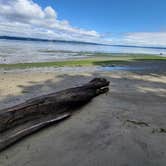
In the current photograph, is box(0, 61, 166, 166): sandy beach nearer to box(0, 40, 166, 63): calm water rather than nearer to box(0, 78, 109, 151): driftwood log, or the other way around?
box(0, 78, 109, 151): driftwood log

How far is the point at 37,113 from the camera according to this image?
4141 millimetres

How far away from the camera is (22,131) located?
3645 mm

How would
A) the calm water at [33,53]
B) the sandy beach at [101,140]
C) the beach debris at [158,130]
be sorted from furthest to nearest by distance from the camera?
the calm water at [33,53] → the beach debris at [158,130] → the sandy beach at [101,140]

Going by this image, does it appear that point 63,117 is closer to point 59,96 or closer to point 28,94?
point 59,96

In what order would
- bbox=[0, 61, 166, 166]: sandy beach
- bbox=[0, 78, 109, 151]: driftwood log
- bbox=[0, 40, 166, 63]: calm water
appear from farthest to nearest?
bbox=[0, 40, 166, 63]: calm water
bbox=[0, 78, 109, 151]: driftwood log
bbox=[0, 61, 166, 166]: sandy beach

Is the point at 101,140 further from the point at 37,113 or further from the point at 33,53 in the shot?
the point at 33,53

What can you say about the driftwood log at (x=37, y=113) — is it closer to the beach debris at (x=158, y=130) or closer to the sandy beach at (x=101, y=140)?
the sandy beach at (x=101, y=140)

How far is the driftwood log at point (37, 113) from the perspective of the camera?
3486 millimetres

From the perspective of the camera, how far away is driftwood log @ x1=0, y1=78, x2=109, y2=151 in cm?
349

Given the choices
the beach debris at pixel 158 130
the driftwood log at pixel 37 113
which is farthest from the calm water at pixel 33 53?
the beach debris at pixel 158 130

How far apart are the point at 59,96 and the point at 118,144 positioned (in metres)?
1.92

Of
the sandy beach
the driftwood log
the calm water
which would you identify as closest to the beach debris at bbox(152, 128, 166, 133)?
the sandy beach

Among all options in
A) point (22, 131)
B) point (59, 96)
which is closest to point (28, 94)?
point (59, 96)

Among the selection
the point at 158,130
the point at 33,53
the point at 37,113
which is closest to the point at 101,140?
the point at 158,130
